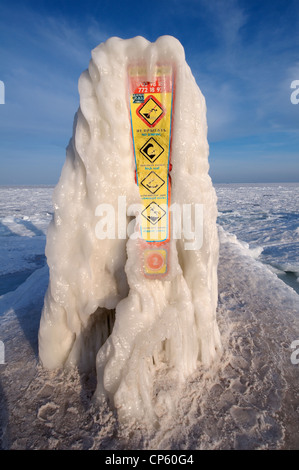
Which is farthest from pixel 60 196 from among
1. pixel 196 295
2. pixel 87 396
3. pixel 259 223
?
pixel 259 223

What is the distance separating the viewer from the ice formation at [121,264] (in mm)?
1630

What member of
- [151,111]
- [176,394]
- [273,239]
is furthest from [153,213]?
[273,239]

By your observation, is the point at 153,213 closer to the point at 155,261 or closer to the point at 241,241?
the point at 155,261

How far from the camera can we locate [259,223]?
938 centimetres

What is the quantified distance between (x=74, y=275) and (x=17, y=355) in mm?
1050

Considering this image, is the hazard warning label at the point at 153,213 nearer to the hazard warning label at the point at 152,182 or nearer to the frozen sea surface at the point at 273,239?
the hazard warning label at the point at 152,182

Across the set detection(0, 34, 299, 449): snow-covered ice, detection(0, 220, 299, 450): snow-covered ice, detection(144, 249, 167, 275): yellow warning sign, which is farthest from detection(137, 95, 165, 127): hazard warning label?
detection(0, 220, 299, 450): snow-covered ice

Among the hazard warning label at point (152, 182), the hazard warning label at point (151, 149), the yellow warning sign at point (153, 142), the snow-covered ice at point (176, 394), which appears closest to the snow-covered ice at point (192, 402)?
the snow-covered ice at point (176, 394)

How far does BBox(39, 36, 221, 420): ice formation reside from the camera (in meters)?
1.63

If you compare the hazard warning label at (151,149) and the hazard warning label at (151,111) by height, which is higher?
the hazard warning label at (151,111)

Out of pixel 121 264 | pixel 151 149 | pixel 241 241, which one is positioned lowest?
pixel 241 241

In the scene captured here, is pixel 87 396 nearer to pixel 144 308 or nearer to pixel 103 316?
pixel 103 316

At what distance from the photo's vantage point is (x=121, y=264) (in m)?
1.86
